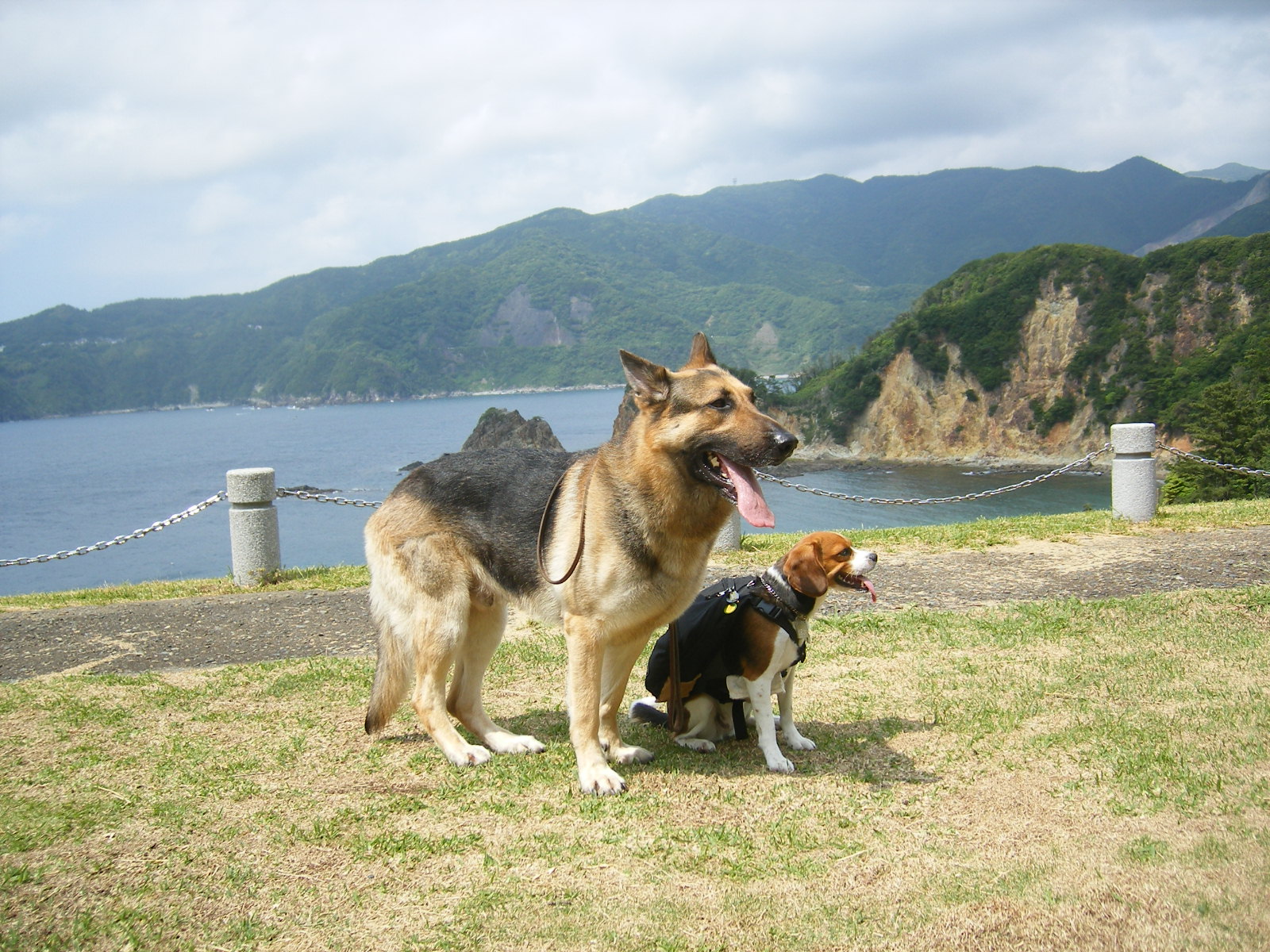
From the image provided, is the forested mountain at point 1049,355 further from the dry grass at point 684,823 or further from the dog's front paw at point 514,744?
the dog's front paw at point 514,744

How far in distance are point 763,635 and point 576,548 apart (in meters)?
1.16

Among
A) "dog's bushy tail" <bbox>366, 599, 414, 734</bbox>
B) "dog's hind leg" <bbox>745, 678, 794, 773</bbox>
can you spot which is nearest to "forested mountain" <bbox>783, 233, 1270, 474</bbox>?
"dog's hind leg" <bbox>745, 678, 794, 773</bbox>

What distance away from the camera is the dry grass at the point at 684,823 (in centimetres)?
365

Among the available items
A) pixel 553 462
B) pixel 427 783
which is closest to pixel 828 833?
pixel 427 783

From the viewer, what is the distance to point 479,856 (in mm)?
4340

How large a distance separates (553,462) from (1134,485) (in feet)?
35.4

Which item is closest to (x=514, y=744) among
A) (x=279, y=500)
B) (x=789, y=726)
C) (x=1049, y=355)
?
(x=789, y=726)

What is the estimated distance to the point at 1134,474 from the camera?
44.2ft

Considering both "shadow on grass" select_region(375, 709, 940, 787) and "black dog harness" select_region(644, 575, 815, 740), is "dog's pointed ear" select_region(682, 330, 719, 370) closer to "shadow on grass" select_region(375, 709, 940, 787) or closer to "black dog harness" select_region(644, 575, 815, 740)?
"black dog harness" select_region(644, 575, 815, 740)

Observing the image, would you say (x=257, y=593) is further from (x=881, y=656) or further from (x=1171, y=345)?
(x=1171, y=345)

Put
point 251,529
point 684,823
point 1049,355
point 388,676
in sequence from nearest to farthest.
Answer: point 684,823
point 388,676
point 251,529
point 1049,355

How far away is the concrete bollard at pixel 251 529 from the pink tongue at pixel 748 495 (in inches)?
340

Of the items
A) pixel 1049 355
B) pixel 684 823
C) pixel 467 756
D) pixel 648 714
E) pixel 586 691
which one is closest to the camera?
pixel 684 823

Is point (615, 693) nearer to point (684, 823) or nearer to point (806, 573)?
point (684, 823)
